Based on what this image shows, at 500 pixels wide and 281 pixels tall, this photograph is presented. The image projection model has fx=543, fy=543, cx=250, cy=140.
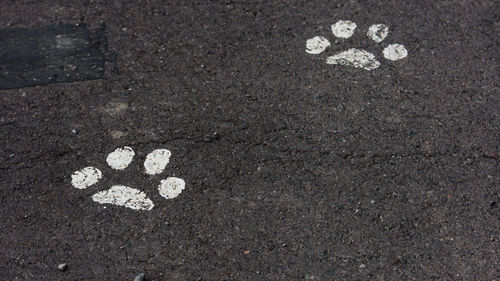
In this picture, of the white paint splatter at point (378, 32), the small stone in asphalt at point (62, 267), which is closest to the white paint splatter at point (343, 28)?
the white paint splatter at point (378, 32)

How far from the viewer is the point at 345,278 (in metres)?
2.20

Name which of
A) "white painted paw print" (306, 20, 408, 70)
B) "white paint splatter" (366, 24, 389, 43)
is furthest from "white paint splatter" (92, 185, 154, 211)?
"white paint splatter" (366, 24, 389, 43)

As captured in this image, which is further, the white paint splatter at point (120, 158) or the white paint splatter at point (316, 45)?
the white paint splatter at point (316, 45)

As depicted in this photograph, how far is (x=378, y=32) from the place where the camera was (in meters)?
3.31

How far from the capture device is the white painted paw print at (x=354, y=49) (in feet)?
10.3

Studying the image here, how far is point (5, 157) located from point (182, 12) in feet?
4.70

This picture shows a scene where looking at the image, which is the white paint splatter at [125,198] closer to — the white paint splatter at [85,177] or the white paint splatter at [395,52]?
the white paint splatter at [85,177]

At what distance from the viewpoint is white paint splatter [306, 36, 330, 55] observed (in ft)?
10.5

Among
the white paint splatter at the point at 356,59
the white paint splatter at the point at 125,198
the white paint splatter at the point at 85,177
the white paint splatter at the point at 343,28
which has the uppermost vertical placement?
the white paint splatter at the point at 343,28

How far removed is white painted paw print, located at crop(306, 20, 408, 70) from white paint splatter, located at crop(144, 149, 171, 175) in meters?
1.11

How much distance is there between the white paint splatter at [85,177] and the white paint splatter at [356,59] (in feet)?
4.73

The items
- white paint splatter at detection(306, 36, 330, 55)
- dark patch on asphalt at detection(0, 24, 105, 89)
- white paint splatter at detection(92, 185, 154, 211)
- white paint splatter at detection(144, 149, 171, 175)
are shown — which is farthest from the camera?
white paint splatter at detection(306, 36, 330, 55)

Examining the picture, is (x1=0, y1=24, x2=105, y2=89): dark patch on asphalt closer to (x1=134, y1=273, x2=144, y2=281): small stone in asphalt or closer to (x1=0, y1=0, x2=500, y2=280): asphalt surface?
(x1=0, y1=0, x2=500, y2=280): asphalt surface

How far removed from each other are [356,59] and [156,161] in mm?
1320
